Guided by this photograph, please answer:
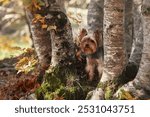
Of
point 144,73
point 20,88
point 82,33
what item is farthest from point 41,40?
point 144,73

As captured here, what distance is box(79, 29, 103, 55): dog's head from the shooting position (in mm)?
7043

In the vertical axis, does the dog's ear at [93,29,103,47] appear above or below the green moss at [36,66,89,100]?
above

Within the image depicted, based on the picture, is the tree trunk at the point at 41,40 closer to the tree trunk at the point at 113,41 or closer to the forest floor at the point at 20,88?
the forest floor at the point at 20,88

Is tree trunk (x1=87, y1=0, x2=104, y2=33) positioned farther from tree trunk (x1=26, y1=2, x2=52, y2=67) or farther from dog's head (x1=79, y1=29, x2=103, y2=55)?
tree trunk (x1=26, y1=2, x2=52, y2=67)

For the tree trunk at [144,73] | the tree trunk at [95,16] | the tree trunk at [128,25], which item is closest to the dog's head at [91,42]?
the tree trunk at [95,16]

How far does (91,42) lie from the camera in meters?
7.04

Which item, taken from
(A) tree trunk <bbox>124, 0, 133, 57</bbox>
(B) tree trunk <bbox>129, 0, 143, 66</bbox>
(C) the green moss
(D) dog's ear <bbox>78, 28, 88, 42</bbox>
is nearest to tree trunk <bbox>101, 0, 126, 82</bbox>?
(B) tree trunk <bbox>129, 0, 143, 66</bbox>

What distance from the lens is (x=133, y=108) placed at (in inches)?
233

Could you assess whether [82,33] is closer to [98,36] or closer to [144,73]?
[98,36]

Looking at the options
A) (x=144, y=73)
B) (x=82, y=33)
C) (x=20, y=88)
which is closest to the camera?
(x=144, y=73)

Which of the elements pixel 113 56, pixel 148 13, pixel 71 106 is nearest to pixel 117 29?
pixel 113 56

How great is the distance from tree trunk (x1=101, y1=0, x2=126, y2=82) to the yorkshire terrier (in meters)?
0.49

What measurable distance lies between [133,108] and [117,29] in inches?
46.5

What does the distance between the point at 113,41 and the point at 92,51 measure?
70 cm
